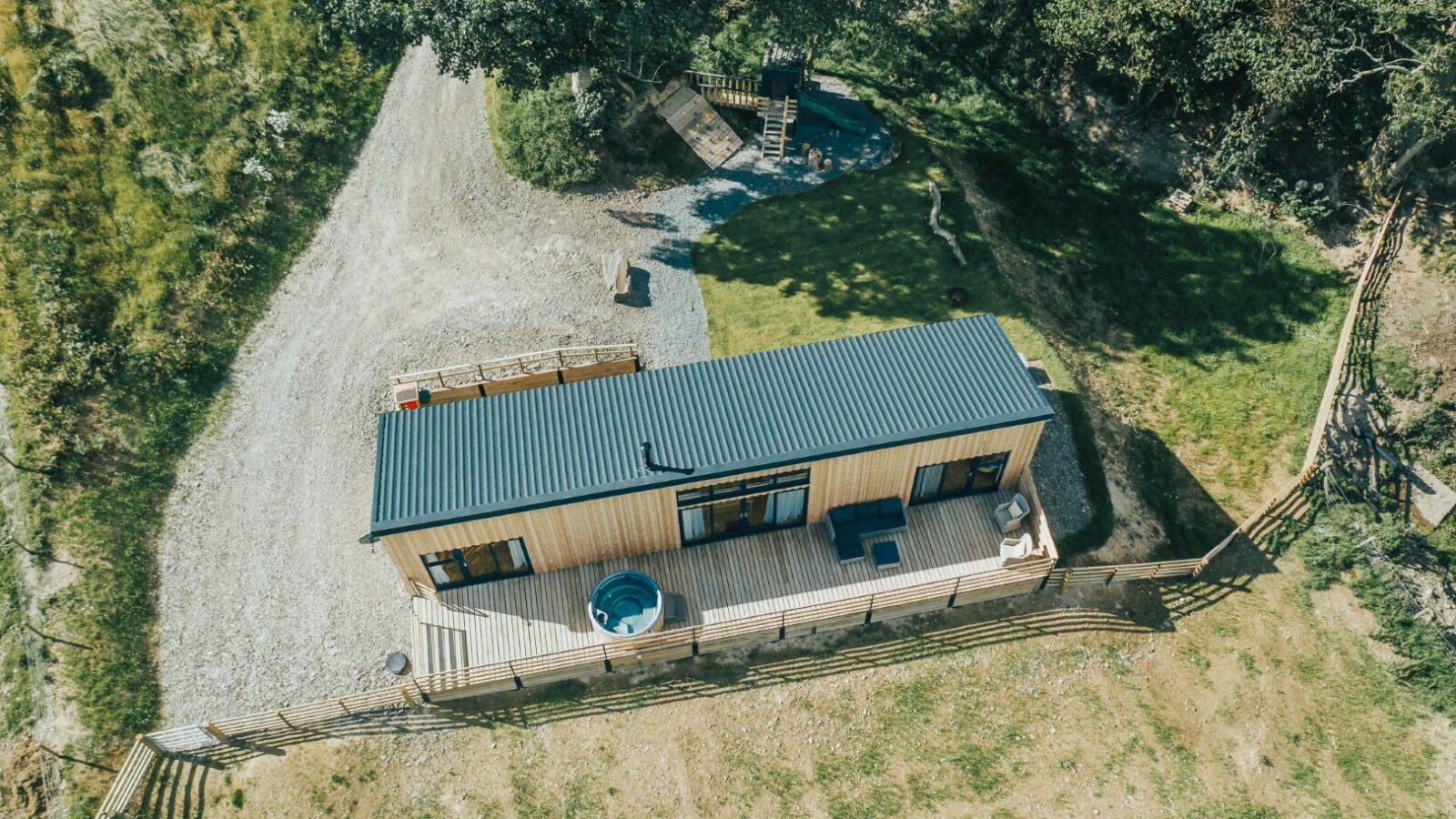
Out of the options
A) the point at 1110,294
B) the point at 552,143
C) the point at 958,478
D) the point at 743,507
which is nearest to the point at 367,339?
the point at 552,143

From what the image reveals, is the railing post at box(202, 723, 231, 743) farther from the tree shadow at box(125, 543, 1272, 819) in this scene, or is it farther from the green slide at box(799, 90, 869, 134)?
the green slide at box(799, 90, 869, 134)

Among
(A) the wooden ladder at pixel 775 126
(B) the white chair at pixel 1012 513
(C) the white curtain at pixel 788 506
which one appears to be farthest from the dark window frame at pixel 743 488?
(A) the wooden ladder at pixel 775 126

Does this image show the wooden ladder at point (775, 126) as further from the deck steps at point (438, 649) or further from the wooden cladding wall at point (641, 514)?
the deck steps at point (438, 649)

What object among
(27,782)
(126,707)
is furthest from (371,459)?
(27,782)

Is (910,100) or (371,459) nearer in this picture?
(371,459)

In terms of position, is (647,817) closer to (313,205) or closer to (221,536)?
(221,536)

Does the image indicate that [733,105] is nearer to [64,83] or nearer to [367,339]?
[367,339]
